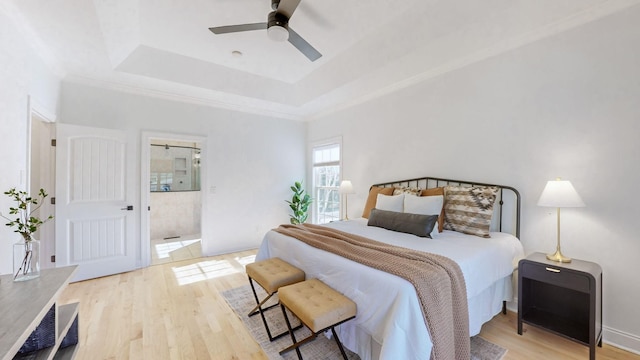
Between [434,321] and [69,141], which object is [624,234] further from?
[69,141]

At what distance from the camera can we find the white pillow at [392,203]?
3059 millimetres

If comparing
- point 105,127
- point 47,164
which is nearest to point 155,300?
point 47,164

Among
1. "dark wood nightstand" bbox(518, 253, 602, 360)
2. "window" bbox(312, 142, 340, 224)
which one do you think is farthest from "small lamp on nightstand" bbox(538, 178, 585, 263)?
"window" bbox(312, 142, 340, 224)

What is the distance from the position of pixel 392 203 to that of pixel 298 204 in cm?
252

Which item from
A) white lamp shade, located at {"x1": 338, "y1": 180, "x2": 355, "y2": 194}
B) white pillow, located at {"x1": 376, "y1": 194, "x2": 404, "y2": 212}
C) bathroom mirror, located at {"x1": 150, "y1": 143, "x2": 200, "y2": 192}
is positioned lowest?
white pillow, located at {"x1": 376, "y1": 194, "x2": 404, "y2": 212}

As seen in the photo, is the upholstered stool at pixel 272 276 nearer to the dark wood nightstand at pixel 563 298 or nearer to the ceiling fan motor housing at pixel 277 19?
the dark wood nightstand at pixel 563 298

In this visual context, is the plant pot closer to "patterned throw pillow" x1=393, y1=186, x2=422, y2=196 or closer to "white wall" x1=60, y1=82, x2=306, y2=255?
"white wall" x1=60, y1=82, x2=306, y2=255

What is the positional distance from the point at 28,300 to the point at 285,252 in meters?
1.71

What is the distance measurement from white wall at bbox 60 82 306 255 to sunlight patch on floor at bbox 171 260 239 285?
449 millimetres

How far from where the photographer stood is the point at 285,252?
2.58 m

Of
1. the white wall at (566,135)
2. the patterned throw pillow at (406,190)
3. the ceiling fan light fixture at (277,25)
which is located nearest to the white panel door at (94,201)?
the ceiling fan light fixture at (277,25)

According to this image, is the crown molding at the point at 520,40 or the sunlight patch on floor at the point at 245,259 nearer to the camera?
the crown molding at the point at 520,40

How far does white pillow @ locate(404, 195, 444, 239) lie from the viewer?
2.67 m

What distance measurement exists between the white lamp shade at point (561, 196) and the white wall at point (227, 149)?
4130 millimetres
